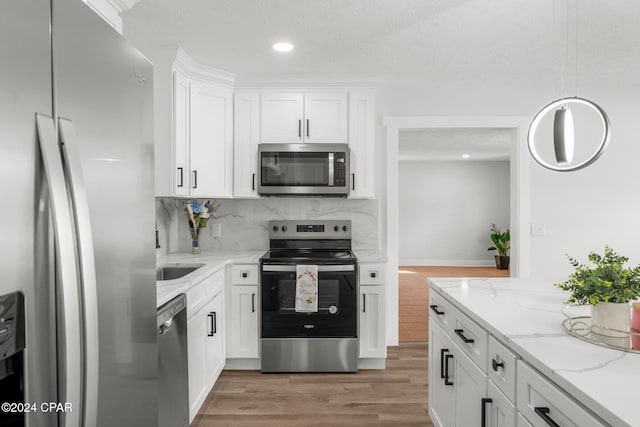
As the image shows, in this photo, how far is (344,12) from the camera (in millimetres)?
2281

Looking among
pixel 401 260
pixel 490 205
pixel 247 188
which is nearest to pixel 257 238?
pixel 247 188

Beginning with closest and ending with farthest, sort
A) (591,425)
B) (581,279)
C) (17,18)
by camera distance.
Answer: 1. (17,18)
2. (591,425)
3. (581,279)

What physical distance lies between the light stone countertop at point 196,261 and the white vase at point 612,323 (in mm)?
1624

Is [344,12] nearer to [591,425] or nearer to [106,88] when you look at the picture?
[106,88]

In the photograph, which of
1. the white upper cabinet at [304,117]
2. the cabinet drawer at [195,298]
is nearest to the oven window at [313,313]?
the cabinet drawer at [195,298]

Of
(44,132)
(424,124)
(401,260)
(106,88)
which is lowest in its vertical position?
(401,260)

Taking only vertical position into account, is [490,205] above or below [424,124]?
below

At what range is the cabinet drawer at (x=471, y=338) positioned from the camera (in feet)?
4.91

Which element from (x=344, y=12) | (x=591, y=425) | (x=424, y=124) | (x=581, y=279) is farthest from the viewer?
(x=424, y=124)

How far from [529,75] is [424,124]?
0.93 meters

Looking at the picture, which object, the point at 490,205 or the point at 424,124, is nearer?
the point at 424,124

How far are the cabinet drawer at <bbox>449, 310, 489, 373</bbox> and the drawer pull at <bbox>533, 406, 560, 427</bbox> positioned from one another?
1.25 ft

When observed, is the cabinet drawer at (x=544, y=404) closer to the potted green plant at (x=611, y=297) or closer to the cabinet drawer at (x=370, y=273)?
the potted green plant at (x=611, y=297)

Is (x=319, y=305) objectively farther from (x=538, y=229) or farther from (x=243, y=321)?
(x=538, y=229)
